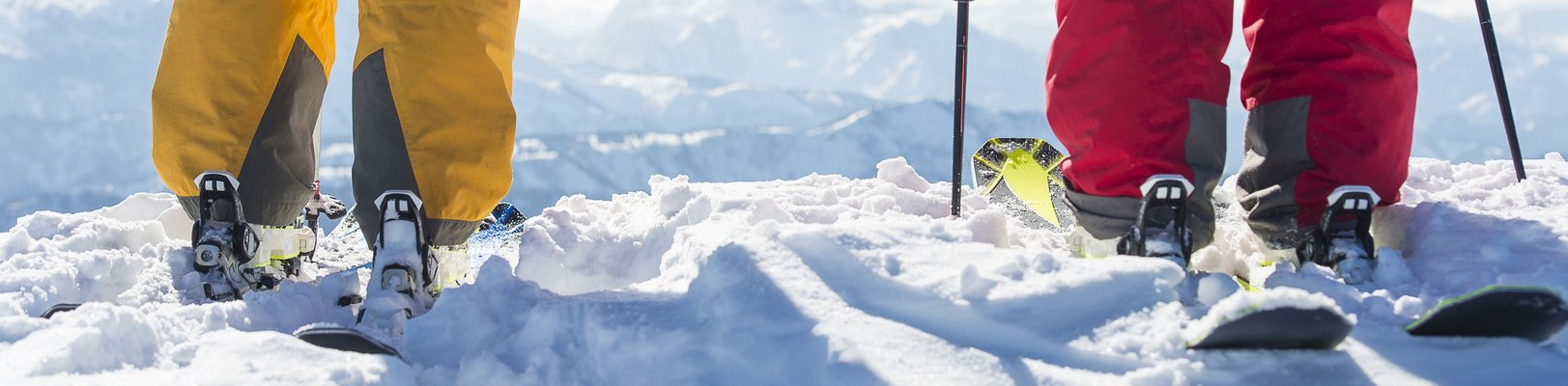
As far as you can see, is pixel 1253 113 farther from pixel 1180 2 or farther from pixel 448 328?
pixel 448 328

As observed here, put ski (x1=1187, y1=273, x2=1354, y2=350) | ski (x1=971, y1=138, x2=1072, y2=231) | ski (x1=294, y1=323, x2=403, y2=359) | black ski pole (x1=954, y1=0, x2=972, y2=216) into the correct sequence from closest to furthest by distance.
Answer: ski (x1=1187, y1=273, x2=1354, y2=350) → ski (x1=294, y1=323, x2=403, y2=359) → black ski pole (x1=954, y1=0, x2=972, y2=216) → ski (x1=971, y1=138, x2=1072, y2=231)

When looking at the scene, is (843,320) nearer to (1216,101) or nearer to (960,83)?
(1216,101)

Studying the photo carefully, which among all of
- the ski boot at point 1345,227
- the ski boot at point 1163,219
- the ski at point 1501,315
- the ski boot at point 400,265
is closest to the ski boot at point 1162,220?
the ski boot at point 1163,219

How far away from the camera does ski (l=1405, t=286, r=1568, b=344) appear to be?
3.97 feet

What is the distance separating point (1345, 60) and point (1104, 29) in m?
0.50

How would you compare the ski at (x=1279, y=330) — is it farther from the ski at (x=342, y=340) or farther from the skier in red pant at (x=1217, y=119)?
the ski at (x=342, y=340)

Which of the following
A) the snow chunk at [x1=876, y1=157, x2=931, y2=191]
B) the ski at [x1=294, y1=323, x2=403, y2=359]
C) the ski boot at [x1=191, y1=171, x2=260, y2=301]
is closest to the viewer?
the ski at [x1=294, y1=323, x2=403, y2=359]

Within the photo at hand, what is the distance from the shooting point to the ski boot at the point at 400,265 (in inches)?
69.4

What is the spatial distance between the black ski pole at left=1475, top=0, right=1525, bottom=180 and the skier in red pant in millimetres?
1062

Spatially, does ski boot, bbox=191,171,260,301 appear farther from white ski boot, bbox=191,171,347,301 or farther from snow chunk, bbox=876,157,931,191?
snow chunk, bbox=876,157,931,191

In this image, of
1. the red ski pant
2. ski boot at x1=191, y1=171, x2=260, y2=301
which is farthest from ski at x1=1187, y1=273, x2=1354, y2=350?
ski boot at x1=191, y1=171, x2=260, y2=301

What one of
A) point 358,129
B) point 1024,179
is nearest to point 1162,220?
point 1024,179

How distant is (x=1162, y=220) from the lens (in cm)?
183

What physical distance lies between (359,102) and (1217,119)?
170cm
